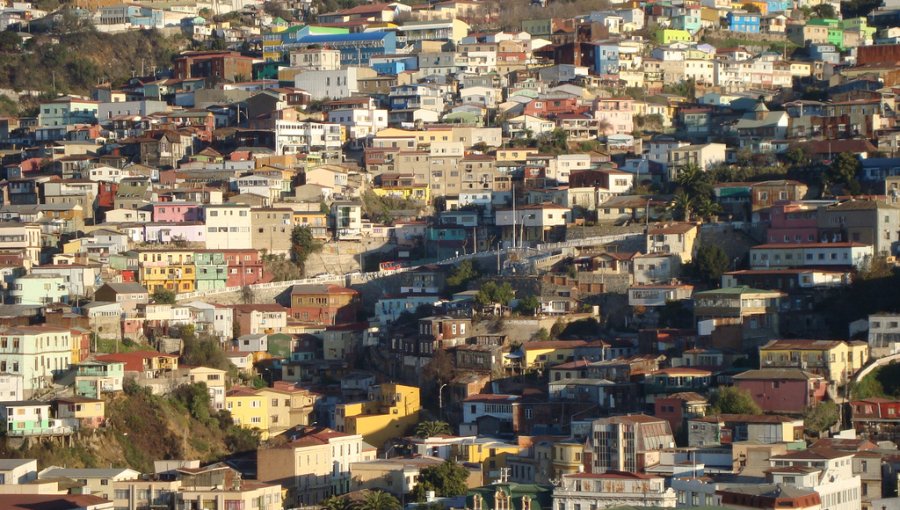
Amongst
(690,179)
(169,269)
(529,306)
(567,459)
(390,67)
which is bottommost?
(567,459)

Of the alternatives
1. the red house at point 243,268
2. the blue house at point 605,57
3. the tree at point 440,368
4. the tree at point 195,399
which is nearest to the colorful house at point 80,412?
the tree at point 195,399

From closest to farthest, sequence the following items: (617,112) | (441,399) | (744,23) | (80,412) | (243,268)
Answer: (80,412), (441,399), (243,268), (617,112), (744,23)

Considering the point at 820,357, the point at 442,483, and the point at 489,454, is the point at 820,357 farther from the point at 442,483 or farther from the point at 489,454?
the point at 442,483

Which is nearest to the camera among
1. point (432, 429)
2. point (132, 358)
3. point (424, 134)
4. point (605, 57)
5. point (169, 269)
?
point (432, 429)

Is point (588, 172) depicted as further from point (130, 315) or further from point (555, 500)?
point (555, 500)

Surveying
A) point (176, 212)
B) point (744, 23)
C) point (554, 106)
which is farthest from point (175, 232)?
point (744, 23)

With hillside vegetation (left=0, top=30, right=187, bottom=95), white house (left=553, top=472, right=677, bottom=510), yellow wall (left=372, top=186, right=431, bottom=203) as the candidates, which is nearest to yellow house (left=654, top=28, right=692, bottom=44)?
hillside vegetation (left=0, top=30, right=187, bottom=95)
